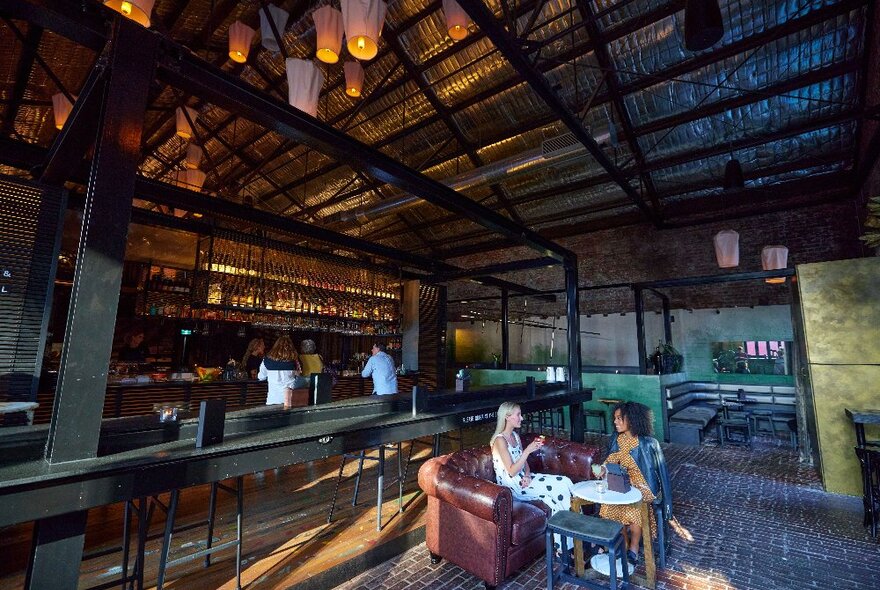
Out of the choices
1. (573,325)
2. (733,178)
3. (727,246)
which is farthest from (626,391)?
(733,178)

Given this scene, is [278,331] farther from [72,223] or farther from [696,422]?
Answer: [696,422]

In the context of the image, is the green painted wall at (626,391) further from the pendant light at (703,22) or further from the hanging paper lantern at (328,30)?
the hanging paper lantern at (328,30)

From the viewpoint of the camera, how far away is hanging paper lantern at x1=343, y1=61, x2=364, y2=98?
5.93 metres

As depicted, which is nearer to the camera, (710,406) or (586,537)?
(586,537)

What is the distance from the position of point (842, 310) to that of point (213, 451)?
7.11 m

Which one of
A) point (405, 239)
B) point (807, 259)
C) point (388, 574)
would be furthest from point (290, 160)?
point (807, 259)

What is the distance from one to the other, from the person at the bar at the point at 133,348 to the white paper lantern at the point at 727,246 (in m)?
12.6

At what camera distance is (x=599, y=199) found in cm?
1033

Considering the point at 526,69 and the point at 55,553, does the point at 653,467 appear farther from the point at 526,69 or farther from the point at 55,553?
the point at 526,69

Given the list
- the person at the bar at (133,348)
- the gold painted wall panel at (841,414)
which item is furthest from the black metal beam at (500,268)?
the person at the bar at (133,348)

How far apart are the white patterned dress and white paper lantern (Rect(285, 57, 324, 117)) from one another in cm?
420

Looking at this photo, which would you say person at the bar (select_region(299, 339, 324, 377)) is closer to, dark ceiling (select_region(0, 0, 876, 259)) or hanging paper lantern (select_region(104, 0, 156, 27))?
dark ceiling (select_region(0, 0, 876, 259))

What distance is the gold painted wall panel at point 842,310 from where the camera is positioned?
4.95 meters

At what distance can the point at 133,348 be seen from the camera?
9.52 m
